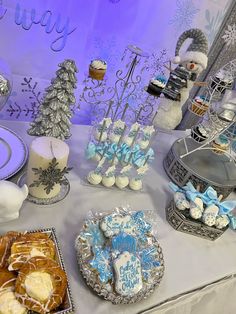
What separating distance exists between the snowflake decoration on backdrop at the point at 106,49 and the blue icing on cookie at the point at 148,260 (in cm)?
82

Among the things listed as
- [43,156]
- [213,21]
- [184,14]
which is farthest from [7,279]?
[213,21]

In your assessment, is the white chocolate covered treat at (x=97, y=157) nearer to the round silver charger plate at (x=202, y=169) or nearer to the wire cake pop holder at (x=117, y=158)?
the wire cake pop holder at (x=117, y=158)

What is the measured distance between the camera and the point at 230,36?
144cm

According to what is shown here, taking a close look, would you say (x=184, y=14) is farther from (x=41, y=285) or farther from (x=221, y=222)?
(x=41, y=285)

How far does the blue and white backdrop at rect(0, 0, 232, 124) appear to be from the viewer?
1062mm

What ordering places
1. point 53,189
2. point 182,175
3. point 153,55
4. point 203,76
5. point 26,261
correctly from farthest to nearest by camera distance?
point 203,76, point 153,55, point 182,175, point 53,189, point 26,261

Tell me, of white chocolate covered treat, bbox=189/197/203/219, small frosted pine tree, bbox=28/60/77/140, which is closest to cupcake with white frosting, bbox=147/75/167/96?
small frosted pine tree, bbox=28/60/77/140

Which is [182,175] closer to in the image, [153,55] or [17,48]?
[153,55]

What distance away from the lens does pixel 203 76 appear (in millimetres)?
1574

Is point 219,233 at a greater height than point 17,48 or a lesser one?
lesser

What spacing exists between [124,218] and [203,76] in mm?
1096

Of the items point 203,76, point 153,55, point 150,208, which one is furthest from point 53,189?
point 203,76

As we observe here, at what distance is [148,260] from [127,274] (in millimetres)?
85

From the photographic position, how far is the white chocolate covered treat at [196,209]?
2.68 feet
